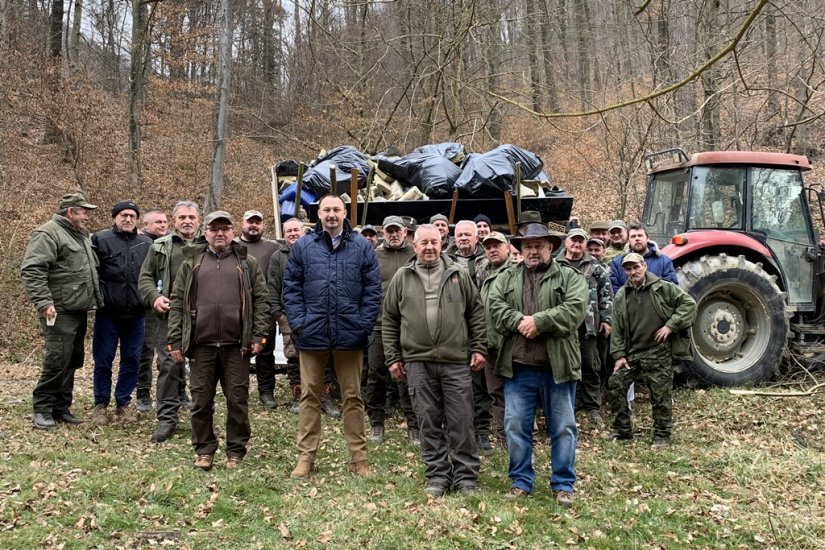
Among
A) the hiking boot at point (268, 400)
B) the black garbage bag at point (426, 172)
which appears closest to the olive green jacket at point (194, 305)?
the hiking boot at point (268, 400)

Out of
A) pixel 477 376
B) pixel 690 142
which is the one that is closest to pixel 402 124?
pixel 690 142

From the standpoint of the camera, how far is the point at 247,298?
5582mm

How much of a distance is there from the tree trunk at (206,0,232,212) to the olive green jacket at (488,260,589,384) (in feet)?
33.5

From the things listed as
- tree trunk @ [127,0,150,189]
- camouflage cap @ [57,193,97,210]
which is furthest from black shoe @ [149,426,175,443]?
tree trunk @ [127,0,150,189]

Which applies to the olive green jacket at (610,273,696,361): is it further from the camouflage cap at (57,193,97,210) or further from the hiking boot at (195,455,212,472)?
the camouflage cap at (57,193,97,210)

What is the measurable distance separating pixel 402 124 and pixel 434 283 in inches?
519

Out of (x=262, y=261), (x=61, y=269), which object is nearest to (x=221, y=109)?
(x=262, y=261)

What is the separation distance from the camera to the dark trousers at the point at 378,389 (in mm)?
6430

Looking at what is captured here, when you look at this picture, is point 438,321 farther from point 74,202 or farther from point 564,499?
point 74,202

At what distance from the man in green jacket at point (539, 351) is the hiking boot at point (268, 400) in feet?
11.1

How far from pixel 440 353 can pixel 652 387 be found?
2351 millimetres

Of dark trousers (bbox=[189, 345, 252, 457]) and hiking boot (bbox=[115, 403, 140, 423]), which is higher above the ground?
dark trousers (bbox=[189, 345, 252, 457])

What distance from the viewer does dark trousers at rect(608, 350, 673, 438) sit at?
20.5ft

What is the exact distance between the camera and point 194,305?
5.48 metres
